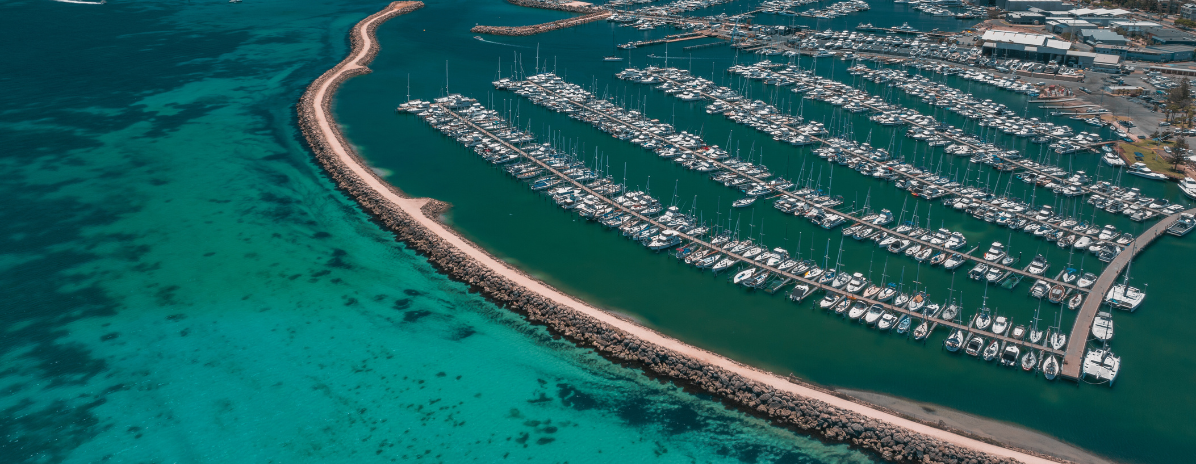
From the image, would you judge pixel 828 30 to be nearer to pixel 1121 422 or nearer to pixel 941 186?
pixel 941 186

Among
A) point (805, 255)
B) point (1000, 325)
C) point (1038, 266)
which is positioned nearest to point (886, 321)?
point (1000, 325)

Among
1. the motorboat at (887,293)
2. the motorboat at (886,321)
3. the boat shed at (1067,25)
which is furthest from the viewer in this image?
the boat shed at (1067,25)

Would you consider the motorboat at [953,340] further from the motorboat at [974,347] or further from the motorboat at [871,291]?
the motorboat at [871,291]

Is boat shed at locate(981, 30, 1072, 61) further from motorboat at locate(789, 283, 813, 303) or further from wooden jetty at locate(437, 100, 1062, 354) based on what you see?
motorboat at locate(789, 283, 813, 303)

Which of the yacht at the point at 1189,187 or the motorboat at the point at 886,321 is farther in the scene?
the yacht at the point at 1189,187

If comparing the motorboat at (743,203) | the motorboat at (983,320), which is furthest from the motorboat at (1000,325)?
the motorboat at (743,203)

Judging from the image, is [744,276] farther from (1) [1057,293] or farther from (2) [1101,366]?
(2) [1101,366]
